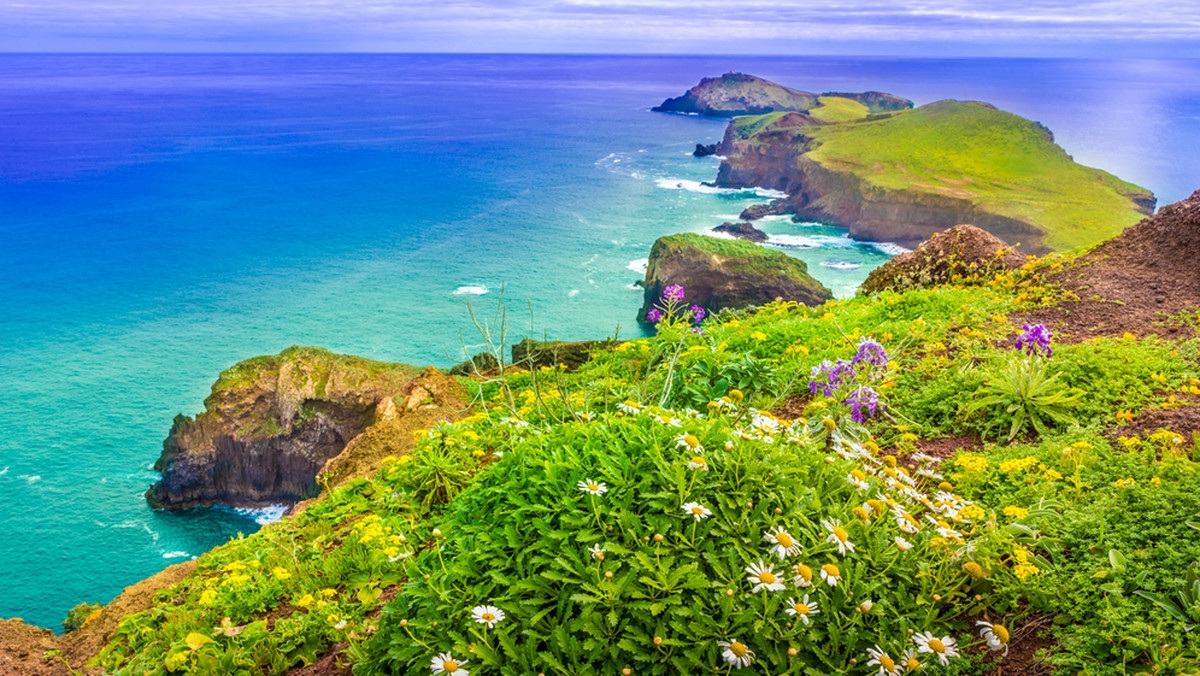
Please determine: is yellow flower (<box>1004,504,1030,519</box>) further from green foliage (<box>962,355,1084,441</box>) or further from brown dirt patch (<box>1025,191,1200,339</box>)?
brown dirt patch (<box>1025,191,1200,339</box>)

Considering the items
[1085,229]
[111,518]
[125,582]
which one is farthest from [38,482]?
[1085,229]

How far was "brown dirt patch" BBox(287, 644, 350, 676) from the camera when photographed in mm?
4027

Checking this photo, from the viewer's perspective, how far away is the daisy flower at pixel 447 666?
2.81 metres

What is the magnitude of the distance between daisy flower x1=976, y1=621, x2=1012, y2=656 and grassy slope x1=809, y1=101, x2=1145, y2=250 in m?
79.6

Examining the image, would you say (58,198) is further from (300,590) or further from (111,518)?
(300,590)

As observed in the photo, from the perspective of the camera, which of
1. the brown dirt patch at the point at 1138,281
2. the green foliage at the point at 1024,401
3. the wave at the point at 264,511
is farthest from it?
the wave at the point at 264,511

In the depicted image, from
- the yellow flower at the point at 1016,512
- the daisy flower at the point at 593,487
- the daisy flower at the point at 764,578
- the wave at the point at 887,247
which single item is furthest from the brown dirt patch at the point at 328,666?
the wave at the point at 887,247

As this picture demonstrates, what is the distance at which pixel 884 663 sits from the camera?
2859 millimetres

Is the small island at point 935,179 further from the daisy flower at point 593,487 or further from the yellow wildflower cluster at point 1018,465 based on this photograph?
the daisy flower at point 593,487

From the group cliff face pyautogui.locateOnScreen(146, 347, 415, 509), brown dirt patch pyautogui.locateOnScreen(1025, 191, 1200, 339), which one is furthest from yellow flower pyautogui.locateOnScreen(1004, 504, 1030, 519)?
cliff face pyautogui.locateOnScreen(146, 347, 415, 509)

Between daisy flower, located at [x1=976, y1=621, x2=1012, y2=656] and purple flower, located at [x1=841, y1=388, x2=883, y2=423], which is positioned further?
purple flower, located at [x1=841, y1=388, x2=883, y2=423]

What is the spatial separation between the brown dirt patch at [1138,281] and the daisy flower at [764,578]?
282 inches

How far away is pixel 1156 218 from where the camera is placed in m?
10.7

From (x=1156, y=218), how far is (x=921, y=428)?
8.40 metres
